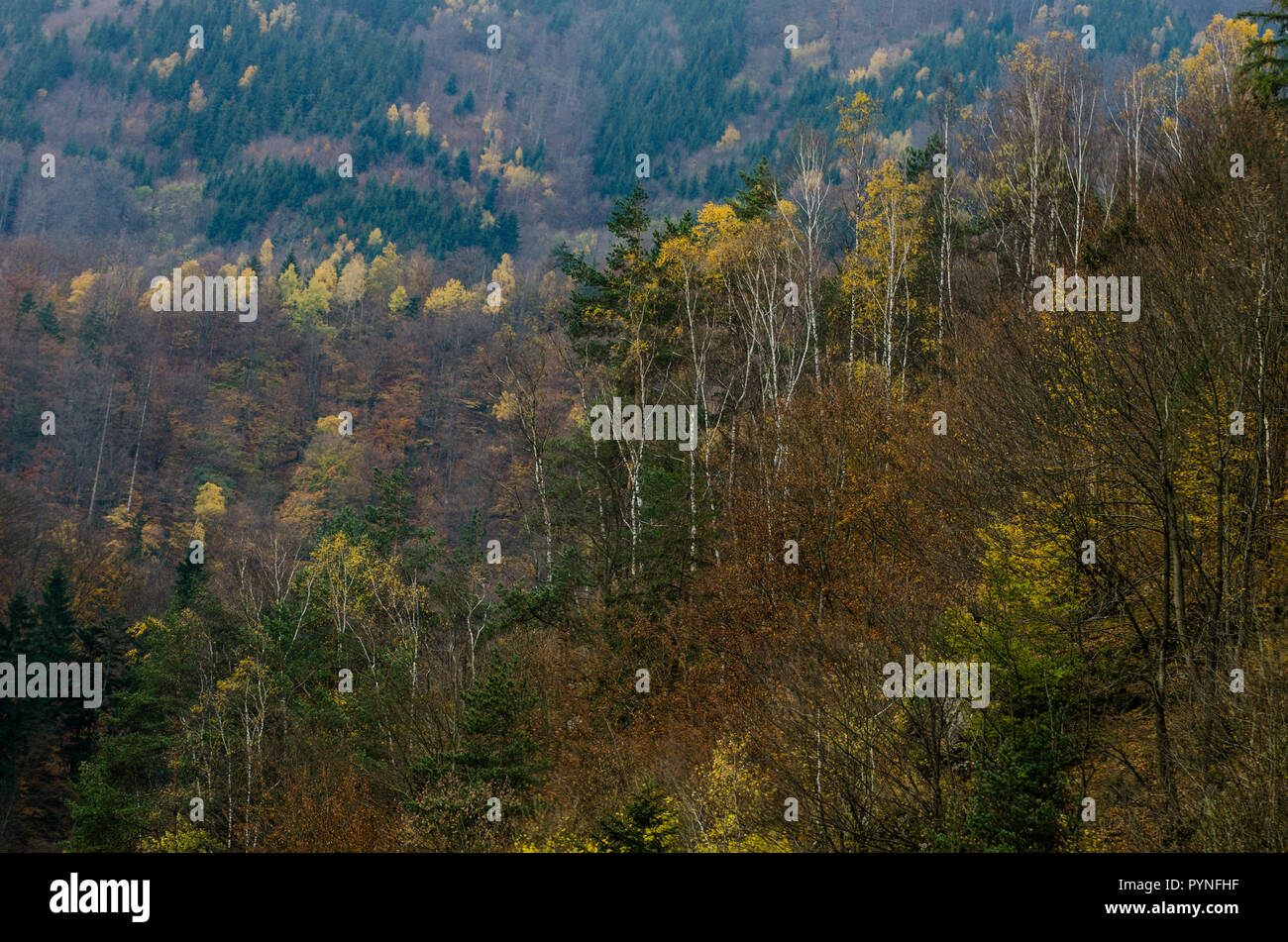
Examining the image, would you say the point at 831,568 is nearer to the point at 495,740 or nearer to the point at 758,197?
the point at 495,740

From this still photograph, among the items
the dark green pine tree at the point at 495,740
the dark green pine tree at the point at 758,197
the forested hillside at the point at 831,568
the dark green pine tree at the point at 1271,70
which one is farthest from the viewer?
the dark green pine tree at the point at 758,197

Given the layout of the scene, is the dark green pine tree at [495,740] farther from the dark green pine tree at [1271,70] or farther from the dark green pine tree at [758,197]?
A: the dark green pine tree at [1271,70]

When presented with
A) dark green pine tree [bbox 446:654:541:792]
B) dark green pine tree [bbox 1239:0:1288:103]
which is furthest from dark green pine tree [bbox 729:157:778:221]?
dark green pine tree [bbox 446:654:541:792]

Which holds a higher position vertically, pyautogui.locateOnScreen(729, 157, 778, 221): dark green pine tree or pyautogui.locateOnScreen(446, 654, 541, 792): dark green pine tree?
pyautogui.locateOnScreen(729, 157, 778, 221): dark green pine tree

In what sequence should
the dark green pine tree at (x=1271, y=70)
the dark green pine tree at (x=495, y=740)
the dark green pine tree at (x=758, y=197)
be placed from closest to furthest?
the dark green pine tree at (x=495, y=740) → the dark green pine tree at (x=1271, y=70) → the dark green pine tree at (x=758, y=197)

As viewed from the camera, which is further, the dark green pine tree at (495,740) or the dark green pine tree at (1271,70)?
the dark green pine tree at (1271,70)

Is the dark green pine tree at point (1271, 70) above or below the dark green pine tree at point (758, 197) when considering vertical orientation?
below

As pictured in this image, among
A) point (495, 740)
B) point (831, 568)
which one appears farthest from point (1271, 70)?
point (495, 740)

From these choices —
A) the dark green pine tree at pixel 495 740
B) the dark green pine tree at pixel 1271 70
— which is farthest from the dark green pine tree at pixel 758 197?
the dark green pine tree at pixel 495 740

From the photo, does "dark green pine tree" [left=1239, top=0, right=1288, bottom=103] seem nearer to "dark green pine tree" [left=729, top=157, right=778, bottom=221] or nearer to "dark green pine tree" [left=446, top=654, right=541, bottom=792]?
"dark green pine tree" [left=729, top=157, right=778, bottom=221]

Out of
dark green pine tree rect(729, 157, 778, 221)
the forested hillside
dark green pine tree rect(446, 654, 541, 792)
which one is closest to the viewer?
the forested hillside

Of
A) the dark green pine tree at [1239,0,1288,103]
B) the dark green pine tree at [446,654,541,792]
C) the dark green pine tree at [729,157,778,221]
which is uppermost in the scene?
the dark green pine tree at [729,157,778,221]

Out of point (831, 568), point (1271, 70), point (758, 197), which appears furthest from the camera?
point (758, 197)

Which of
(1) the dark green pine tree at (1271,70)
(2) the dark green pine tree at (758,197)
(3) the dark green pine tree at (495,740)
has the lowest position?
(3) the dark green pine tree at (495,740)
